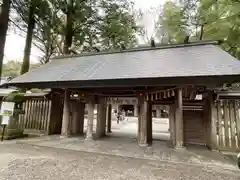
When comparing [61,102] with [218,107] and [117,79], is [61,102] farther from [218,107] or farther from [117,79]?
[218,107]

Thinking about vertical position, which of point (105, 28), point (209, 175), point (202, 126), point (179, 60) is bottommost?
point (209, 175)

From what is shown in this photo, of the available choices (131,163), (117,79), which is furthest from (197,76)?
(131,163)

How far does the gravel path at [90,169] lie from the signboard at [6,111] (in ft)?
5.36

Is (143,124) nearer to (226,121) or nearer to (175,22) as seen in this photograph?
(226,121)

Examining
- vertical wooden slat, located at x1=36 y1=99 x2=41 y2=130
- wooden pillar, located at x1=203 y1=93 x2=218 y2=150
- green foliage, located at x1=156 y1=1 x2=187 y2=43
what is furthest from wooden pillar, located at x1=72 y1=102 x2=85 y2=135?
green foliage, located at x1=156 y1=1 x2=187 y2=43

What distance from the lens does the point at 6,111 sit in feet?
18.8

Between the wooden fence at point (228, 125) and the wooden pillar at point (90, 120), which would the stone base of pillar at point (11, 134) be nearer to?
the wooden pillar at point (90, 120)

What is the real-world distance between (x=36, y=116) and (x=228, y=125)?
8.22 m

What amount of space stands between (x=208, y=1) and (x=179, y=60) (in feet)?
19.8

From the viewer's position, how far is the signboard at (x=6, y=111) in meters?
5.62

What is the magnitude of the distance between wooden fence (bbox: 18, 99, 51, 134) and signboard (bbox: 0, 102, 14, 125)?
1.74 meters

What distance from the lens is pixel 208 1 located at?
28.6 ft

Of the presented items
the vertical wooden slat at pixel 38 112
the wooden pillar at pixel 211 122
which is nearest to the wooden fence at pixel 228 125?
the wooden pillar at pixel 211 122

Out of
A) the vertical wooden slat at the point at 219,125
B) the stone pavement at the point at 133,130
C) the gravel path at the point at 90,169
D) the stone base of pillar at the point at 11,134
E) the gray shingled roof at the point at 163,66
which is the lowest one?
the stone pavement at the point at 133,130
